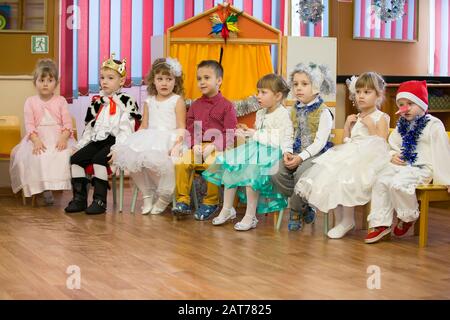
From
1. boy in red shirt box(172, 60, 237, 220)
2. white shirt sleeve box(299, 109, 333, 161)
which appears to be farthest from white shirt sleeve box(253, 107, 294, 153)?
boy in red shirt box(172, 60, 237, 220)

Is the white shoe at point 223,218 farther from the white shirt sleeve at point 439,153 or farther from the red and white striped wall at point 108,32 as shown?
the red and white striped wall at point 108,32

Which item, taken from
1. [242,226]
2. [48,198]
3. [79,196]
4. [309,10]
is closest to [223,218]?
[242,226]

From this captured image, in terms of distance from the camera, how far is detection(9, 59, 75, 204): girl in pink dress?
17.8 feet

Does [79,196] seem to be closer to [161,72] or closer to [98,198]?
[98,198]

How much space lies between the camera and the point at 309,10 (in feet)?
25.3

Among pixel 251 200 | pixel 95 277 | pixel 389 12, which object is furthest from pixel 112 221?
pixel 389 12

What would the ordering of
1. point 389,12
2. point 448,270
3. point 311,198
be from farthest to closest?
point 389,12 → point 311,198 → point 448,270

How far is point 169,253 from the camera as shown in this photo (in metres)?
3.89

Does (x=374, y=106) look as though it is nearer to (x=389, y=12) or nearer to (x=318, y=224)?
(x=318, y=224)

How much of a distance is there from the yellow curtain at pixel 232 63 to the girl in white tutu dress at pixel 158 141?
14.0 inches

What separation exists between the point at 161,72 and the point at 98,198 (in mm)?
878

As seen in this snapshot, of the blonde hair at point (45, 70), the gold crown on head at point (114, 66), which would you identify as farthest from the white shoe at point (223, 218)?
the blonde hair at point (45, 70)

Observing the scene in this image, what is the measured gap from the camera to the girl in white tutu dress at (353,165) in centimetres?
428

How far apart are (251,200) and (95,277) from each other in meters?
1.51
